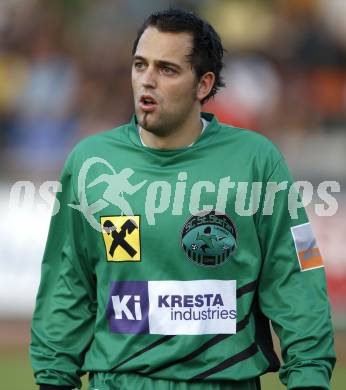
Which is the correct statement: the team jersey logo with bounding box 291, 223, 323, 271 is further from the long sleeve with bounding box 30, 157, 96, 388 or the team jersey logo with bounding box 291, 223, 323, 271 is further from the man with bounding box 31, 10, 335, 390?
the long sleeve with bounding box 30, 157, 96, 388

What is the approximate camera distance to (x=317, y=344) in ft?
13.1

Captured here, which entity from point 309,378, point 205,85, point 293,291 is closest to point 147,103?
point 205,85

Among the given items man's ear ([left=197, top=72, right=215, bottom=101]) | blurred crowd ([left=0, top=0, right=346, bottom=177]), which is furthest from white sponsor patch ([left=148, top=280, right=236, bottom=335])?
blurred crowd ([left=0, top=0, right=346, bottom=177])

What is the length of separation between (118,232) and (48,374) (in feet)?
2.01

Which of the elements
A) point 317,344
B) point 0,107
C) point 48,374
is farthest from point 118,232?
point 0,107

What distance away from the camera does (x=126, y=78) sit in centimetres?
1248

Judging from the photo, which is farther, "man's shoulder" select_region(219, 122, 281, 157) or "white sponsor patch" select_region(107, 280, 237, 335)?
"man's shoulder" select_region(219, 122, 281, 157)

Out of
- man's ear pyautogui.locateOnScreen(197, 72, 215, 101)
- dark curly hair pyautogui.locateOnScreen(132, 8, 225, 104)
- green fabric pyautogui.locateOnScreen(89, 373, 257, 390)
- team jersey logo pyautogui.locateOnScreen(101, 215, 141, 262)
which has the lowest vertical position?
green fabric pyautogui.locateOnScreen(89, 373, 257, 390)

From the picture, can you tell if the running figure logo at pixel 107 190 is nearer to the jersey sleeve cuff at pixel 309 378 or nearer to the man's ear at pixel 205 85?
the man's ear at pixel 205 85

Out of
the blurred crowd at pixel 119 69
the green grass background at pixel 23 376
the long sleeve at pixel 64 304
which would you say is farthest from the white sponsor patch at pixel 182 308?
the blurred crowd at pixel 119 69

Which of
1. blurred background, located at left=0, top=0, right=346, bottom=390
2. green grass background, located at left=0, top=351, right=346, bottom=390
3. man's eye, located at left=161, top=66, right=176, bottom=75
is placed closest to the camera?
man's eye, located at left=161, top=66, right=176, bottom=75

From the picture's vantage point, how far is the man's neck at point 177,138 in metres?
4.23

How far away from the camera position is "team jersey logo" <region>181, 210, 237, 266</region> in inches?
161

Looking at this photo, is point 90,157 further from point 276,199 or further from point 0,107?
point 0,107
